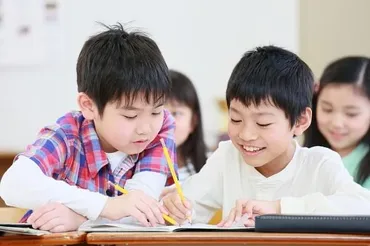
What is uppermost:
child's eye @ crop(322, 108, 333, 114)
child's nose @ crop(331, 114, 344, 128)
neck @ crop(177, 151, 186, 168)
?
child's eye @ crop(322, 108, 333, 114)

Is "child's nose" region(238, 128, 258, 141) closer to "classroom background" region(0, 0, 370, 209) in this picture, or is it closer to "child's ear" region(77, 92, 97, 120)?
"child's ear" region(77, 92, 97, 120)

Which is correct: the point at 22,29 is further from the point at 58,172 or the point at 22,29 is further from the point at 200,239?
the point at 200,239

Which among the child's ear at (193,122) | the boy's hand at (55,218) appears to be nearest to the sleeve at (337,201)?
the boy's hand at (55,218)

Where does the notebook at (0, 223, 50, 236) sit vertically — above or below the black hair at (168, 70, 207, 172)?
above

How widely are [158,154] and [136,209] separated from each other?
251 mm

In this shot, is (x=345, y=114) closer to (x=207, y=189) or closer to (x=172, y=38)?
(x=207, y=189)

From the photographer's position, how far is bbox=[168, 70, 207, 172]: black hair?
7.85 feet

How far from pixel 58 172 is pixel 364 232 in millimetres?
625

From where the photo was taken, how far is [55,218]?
1.13m

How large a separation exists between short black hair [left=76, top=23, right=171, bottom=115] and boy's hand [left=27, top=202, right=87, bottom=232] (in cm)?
22

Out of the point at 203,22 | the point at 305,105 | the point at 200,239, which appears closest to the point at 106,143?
the point at 305,105

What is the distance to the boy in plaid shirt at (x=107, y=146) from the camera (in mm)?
1206

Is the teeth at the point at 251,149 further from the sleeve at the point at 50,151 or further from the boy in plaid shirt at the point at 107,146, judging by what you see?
the sleeve at the point at 50,151

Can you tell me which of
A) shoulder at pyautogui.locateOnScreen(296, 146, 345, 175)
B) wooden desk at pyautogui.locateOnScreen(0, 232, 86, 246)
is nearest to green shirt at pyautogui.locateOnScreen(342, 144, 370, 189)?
shoulder at pyautogui.locateOnScreen(296, 146, 345, 175)
